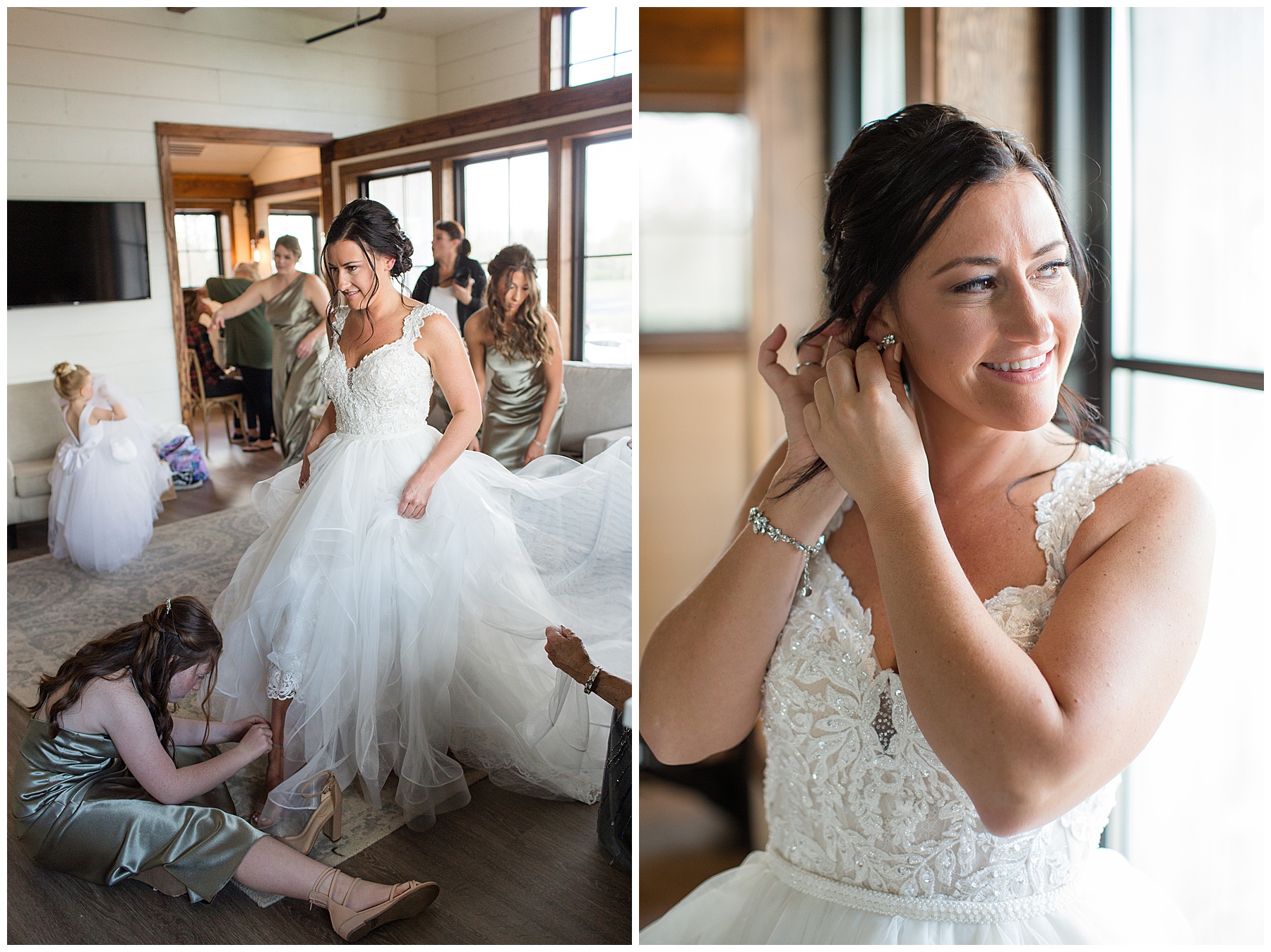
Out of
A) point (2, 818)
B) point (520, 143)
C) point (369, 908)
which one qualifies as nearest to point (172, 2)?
point (520, 143)

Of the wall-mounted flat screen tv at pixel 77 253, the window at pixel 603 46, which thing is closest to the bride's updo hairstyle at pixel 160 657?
the wall-mounted flat screen tv at pixel 77 253

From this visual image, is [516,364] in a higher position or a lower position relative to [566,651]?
higher

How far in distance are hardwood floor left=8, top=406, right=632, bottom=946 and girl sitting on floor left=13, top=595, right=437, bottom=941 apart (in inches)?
1.1

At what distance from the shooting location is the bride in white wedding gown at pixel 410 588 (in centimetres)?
138

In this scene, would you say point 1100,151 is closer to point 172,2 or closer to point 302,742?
point 172,2

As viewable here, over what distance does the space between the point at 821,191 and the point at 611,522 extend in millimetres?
1370

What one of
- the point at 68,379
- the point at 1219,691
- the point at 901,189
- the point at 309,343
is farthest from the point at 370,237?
the point at 1219,691

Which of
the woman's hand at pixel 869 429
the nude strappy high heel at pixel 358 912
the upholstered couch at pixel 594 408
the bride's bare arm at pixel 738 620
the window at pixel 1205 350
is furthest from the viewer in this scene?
the window at pixel 1205 350

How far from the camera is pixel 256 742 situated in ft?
4.58

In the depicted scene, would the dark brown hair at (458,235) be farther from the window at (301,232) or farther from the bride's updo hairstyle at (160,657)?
the bride's updo hairstyle at (160,657)

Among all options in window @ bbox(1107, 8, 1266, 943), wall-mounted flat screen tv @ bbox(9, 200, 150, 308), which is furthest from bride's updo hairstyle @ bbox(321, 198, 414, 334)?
window @ bbox(1107, 8, 1266, 943)

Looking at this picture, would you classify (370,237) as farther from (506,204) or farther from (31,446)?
(31,446)

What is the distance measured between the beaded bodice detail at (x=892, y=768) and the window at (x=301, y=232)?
911mm

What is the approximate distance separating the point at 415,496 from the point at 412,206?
1.50 ft
